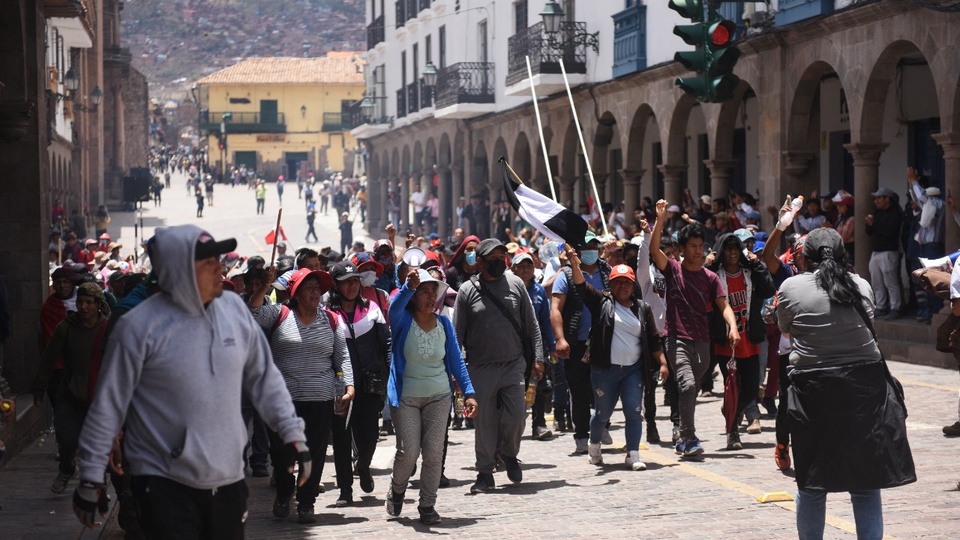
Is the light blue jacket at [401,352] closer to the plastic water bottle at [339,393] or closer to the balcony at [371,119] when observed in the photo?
the plastic water bottle at [339,393]

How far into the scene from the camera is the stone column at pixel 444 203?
45.2m

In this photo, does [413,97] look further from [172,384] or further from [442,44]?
[172,384]

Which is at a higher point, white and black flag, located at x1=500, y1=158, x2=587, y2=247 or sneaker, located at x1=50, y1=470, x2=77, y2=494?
white and black flag, located at x1=500, y1=158, x2=587, y2=247

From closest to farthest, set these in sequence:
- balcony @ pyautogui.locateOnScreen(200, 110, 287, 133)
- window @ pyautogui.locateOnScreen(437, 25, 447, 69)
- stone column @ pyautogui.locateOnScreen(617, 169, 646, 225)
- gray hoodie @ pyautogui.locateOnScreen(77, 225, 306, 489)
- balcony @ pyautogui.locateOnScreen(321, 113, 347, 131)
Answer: gray hoodie @ pyautogui.locateOnScreen(77, 225, 306, 489), stone column @ pyautogui.locateOnScreen(617, 169, 646, 225), window @ pyautogui.locateOnScreen(437, 25, 447, 69), balcony @ pyautogui.locateOnScreen(200, 110, 287, 133), balcony @ pyautogui.locateOnScreen(321, 113, 347, 131)

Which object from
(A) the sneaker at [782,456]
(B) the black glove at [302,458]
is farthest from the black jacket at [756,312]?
(B) the black glove at [302,458]

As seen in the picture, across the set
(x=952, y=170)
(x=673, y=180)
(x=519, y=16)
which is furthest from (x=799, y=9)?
(x=519, y=16)

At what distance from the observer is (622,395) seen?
1072 cm

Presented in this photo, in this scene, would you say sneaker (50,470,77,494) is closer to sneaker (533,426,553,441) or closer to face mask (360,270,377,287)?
face mask (360,270,377,287)

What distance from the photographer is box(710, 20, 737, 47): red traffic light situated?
12.6 m

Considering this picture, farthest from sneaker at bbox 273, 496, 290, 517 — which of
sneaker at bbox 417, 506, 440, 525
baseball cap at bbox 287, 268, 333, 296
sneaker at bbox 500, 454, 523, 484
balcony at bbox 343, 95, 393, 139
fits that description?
balcony at bbox 343, 95, 393, 139

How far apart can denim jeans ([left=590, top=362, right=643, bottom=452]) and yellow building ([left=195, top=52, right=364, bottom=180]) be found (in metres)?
89.9

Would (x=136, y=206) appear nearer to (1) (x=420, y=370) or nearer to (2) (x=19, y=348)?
(2) (x=19, y=348)

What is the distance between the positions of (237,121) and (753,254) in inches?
3542

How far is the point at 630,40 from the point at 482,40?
11.9 meters
